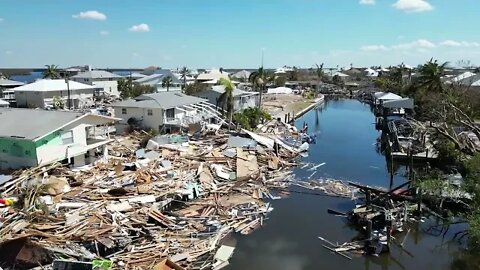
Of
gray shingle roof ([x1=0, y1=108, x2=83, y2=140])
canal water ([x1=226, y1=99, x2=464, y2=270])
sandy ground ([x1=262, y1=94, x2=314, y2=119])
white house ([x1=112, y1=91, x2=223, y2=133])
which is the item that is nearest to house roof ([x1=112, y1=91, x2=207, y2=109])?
white house ([x1=112, y1=91, x2=223, y2=133])

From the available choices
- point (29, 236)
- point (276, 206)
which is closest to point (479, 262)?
point (276, 206)

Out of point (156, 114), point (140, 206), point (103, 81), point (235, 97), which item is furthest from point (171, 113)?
point (103, 81)

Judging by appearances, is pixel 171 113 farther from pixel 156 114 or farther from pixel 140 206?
pixel 140 206

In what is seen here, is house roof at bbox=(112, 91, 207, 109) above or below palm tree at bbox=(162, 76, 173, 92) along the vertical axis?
below

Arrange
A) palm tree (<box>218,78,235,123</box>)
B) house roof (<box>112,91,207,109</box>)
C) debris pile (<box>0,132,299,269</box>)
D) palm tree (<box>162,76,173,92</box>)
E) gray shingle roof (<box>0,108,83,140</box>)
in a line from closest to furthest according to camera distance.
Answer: debris pile (<box>0,132,299,269</box>), gray shingle roof (<box>0,108,83,140</box>), house roof (<box>112,91,207,109</box>), palm tree (<box>218,78,235,123</box>), palm tree (<box>162,76,173,92</box>)

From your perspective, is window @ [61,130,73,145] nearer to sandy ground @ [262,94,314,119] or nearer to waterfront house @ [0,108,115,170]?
waterfront house @ [0,108,115,170]

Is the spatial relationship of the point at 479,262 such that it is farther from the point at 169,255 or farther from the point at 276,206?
the point at 169,255

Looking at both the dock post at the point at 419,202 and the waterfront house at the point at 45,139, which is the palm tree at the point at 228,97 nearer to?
the waterfront house at the point at 45,139

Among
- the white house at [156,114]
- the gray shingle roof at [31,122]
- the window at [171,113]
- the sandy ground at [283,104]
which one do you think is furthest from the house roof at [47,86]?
the sandy ground at [283,104]
